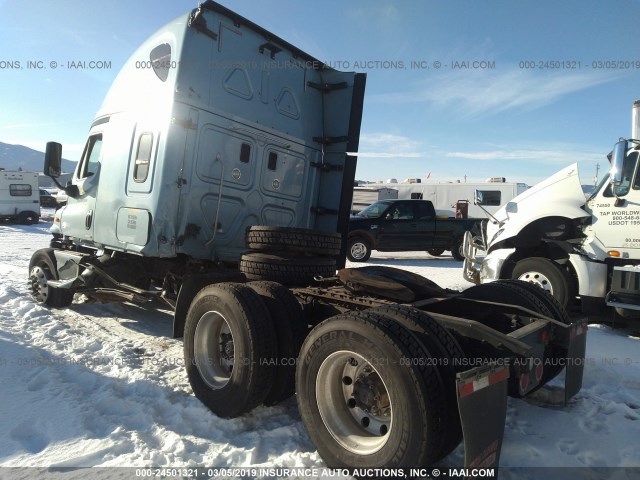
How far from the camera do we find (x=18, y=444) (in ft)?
9.52

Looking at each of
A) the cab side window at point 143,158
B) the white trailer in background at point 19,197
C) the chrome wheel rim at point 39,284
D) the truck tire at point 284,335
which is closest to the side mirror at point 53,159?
the chrome wheel rim at point 39,284

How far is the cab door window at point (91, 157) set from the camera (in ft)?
18.5

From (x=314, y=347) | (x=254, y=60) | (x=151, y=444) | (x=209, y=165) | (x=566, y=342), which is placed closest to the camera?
(x=314, y=347)

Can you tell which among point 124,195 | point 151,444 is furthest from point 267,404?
point 124,195

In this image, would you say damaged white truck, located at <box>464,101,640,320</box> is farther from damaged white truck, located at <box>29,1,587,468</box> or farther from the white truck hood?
damaged white truck, located at <box>29,1,587,468</box>

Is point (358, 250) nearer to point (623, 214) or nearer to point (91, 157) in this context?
point (623, 214)

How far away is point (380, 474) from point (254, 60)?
14.7ft

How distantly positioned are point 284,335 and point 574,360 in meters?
2.12

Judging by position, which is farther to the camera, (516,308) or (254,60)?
(254,60)

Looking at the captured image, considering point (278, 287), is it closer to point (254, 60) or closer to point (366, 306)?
point (366, 306)

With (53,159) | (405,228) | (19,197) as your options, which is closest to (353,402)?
(53,159)

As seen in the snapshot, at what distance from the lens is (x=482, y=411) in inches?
87.0

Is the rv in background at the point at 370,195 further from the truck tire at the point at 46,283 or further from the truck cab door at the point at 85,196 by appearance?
the truck cab door at the point at 85,196

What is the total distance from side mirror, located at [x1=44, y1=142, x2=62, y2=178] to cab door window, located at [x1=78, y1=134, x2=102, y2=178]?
1.03 ft
